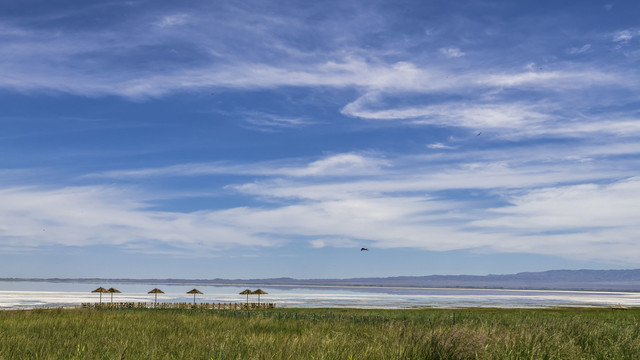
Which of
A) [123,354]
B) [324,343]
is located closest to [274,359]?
[324,343]

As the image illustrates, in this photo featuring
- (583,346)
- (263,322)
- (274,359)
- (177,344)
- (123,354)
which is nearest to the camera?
(274,359)

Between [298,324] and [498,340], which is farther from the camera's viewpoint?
[298,324]

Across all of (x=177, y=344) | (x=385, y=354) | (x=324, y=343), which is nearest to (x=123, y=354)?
(x=177, y=344)

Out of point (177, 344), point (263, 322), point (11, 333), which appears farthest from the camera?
point (263, 322)

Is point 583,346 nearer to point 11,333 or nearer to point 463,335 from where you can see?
point 463,335

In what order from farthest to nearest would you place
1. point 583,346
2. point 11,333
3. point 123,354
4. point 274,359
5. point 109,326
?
point 109,326 < point 11,333 < point 583,346 < point 123,354 < point 274,359

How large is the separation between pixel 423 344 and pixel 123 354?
723 cm

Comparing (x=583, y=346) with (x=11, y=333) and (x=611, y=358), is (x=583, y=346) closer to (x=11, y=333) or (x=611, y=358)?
(x=611, y=358)

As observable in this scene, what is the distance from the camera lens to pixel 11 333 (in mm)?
19906

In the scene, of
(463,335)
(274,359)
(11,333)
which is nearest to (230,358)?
(274,359)

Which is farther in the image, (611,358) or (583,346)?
(583,346)

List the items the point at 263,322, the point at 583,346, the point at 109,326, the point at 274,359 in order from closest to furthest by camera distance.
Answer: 1. the point at 274,359
2. the point at 583,346
3. the point at 109,326
4. the point at 263,322

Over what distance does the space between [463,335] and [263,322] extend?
1460 cm

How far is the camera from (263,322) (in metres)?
27.8
